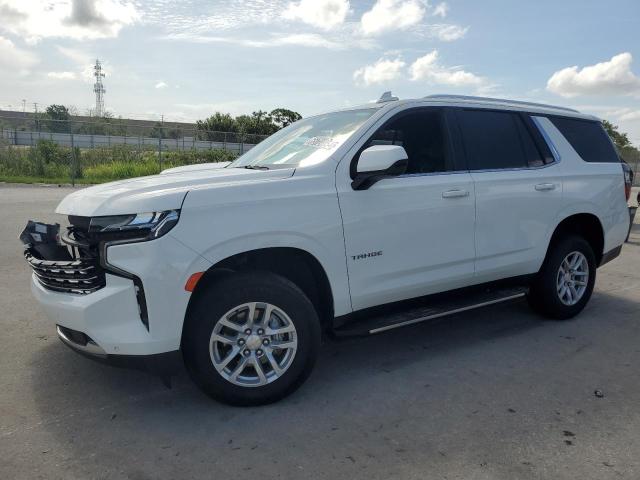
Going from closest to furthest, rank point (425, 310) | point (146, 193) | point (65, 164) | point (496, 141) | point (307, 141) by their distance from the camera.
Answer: point (146, 193) → point (425, 310) → point (307, 141) → point (496, 141) → point (65, 164)

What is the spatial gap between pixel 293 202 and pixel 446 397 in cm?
156

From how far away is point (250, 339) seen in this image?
3.19 metres

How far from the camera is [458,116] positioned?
428 cm

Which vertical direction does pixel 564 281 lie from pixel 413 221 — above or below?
below

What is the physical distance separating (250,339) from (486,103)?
2.84m

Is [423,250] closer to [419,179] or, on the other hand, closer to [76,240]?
[419,179]

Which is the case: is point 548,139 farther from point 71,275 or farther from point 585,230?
point 71,275

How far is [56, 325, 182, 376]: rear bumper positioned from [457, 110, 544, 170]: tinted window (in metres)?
2.62

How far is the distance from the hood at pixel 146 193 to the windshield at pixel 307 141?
0.35 metres

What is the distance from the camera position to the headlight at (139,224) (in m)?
2.89

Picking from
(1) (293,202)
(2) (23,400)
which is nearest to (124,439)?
(2) (23,400)

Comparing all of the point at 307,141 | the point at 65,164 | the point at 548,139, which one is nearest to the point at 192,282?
the point at 307,141

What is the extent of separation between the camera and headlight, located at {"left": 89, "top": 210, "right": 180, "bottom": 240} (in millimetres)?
2893

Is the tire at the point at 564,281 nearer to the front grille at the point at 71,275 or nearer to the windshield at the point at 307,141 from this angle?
the windshield at the point at 307,141
